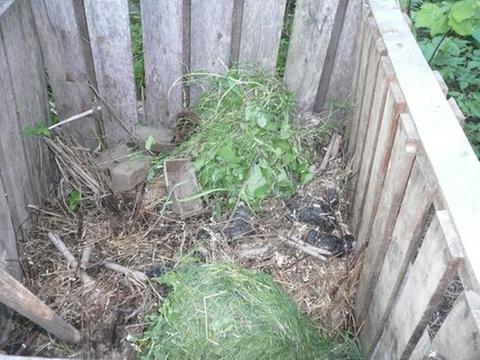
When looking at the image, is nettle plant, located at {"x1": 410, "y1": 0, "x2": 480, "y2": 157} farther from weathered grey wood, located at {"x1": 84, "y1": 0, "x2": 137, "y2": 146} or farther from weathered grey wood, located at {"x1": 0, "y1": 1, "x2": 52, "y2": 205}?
weathered grey wood, located at {"x1": 0, "y1": 1, "x2": 52, "y2": 205}

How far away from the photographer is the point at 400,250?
1.79m

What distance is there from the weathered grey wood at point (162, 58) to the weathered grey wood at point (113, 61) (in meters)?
0.10

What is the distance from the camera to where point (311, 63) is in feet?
9.46

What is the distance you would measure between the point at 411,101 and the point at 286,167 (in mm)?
1127

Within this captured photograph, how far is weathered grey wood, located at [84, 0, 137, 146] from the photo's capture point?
8.86 feet

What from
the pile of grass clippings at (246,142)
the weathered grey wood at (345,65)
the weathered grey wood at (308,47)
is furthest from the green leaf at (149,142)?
the weathered grey wood at (345,65)

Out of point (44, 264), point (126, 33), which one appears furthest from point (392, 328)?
point (126, 33)

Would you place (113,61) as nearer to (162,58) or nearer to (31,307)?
(162,58)

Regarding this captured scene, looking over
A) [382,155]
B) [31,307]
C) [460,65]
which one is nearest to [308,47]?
[382,155]

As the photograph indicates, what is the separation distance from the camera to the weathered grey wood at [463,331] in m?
1.15

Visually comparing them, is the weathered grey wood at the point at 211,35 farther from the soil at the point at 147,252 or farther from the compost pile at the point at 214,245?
the soil at the point at 147,252

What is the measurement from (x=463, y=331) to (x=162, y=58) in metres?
2.19


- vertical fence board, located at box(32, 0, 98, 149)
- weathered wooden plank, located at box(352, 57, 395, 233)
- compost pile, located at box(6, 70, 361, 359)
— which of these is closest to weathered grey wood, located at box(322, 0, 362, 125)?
compost pile, located at box(6, 70, 361, 359)

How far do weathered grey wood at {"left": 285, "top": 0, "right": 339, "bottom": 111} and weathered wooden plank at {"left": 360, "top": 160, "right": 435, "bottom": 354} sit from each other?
129 cm
